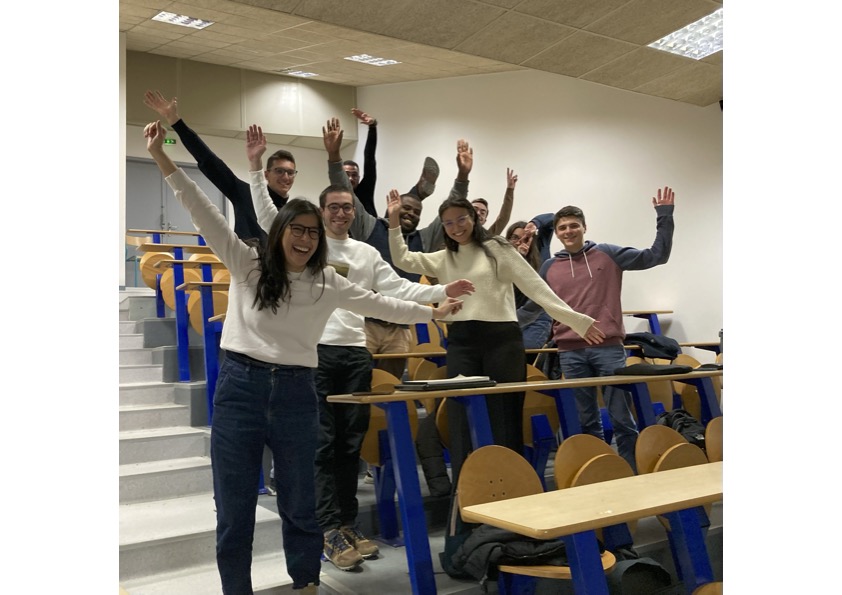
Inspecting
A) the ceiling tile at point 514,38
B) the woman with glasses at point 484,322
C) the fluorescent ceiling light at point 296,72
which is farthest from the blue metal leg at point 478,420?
the fluorescent ceiling light at point 296,72

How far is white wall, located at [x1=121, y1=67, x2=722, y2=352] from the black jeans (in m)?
→ 4.20

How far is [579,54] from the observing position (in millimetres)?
5148

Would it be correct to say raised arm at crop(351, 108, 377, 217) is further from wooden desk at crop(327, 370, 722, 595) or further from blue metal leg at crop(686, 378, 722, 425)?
blue metal leg at crop(686, 378, 722, 425)

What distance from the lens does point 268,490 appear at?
122 inches

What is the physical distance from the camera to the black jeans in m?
2.59

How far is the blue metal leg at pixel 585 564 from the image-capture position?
1.61 m

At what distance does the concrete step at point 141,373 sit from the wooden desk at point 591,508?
2.78 m

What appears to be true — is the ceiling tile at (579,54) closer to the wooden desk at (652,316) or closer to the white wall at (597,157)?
the white wall at (597,157)

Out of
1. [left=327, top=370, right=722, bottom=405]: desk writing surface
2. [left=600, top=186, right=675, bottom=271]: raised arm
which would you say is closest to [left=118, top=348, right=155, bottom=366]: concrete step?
[left=327, top=370, right=722, bottom=405]: desk writing surface

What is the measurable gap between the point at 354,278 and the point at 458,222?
44cm

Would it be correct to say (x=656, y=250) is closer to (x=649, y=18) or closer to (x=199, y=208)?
(x=649, y=18)
